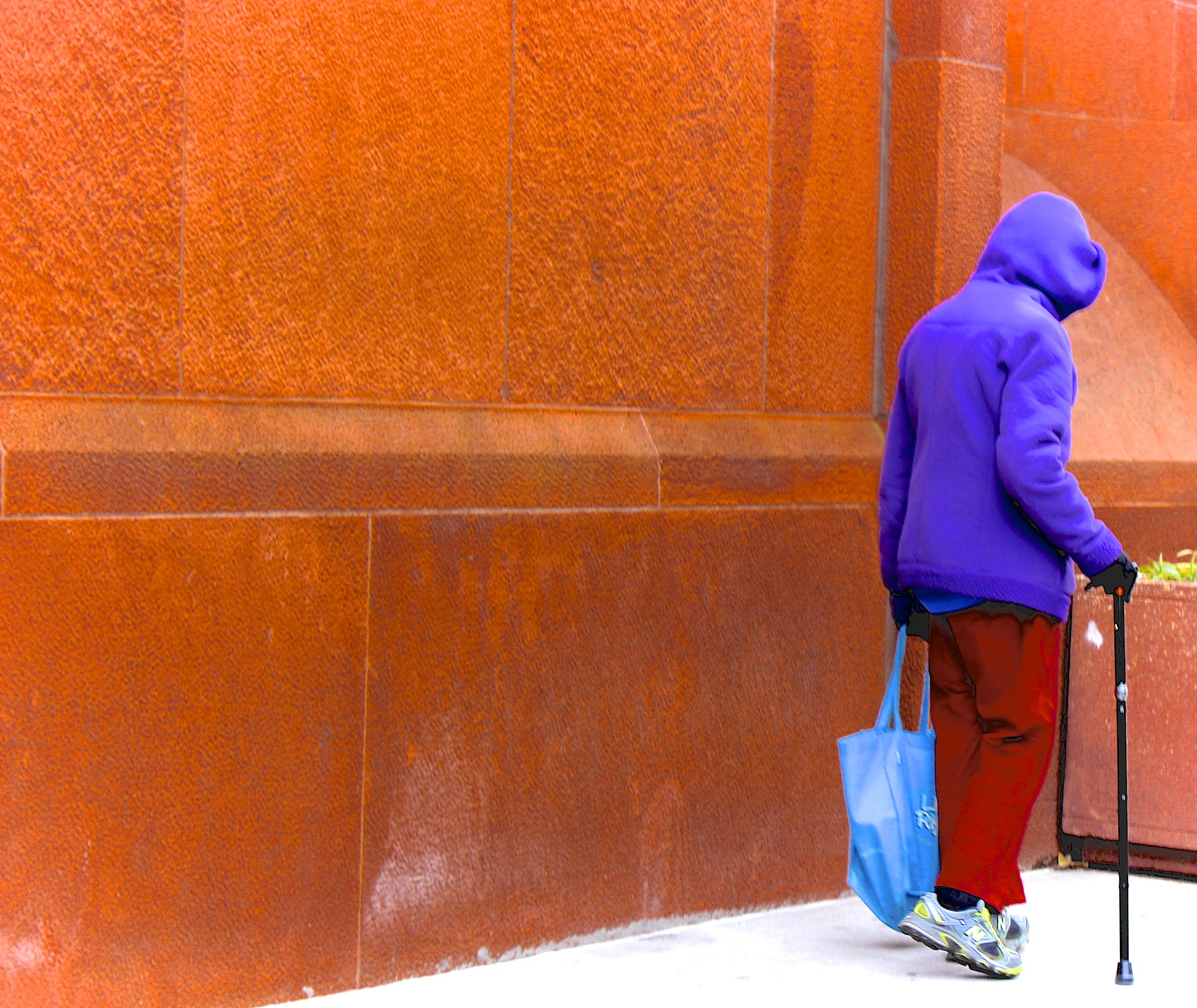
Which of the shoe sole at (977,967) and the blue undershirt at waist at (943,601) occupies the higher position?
the blue undershirt at waist at (943,601)

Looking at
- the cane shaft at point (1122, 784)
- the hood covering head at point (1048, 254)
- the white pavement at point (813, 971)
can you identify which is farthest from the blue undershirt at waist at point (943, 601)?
the white pavement at point (813, 971)

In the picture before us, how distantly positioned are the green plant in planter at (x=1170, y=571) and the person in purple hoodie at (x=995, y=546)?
5.19ft

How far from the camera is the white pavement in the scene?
4.58m

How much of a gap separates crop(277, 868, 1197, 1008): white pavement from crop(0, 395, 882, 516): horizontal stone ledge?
1.26m

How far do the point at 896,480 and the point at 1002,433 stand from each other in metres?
0.48

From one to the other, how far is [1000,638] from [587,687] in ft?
3.78

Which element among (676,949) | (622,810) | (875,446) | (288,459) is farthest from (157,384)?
(875,446)

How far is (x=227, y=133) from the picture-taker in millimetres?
4301

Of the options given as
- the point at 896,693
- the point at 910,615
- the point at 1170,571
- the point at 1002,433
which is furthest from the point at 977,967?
the point at 1170,571

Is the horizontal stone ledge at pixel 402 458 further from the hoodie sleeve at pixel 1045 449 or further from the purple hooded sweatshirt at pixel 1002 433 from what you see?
the hoodie sleeve at pixel 1045 449

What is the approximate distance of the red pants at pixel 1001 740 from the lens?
4.75 m

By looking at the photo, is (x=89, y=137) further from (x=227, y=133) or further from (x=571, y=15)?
(x=571, y=15)

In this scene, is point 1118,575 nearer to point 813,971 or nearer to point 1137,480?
point 813,971

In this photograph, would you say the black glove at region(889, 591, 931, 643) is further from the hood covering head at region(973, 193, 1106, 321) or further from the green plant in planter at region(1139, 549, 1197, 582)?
the green plant in planter at region(1139, 549, 1197, 582)
